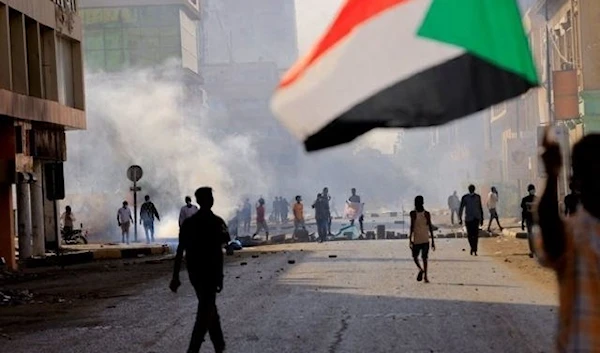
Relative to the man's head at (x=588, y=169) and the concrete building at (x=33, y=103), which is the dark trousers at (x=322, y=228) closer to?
the concrete building at (x=33, y=103)

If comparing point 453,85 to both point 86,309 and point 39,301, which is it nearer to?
point 86,309

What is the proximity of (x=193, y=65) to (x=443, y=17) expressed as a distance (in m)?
111

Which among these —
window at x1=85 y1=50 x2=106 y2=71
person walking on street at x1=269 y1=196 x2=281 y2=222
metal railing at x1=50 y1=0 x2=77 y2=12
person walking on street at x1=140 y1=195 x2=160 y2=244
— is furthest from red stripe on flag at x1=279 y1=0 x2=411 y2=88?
window at x1=85 y1=50 x2=106 y2=71

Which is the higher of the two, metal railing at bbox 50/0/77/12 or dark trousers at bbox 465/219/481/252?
metal railing at bbox 50/0/77/12

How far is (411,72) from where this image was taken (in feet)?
18.1

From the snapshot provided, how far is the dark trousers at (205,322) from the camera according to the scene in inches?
438

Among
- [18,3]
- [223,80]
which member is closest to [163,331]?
[18,3]

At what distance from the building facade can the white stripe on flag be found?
342ft

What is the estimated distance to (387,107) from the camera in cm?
557

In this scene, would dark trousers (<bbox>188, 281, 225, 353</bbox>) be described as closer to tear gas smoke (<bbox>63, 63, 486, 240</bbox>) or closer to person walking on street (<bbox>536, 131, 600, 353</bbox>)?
person walking on street (<bbox>536, 131, 600, 353</bbox>)

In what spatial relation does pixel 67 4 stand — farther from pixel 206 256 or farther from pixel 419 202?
pixel 206 256

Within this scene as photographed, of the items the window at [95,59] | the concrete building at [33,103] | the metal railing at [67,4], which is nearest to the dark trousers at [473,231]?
the concrete building at [33,103]

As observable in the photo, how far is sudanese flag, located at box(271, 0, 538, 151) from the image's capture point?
17.9 feet

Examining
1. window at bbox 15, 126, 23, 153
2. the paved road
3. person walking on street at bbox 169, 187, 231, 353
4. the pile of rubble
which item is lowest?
the pile of rubble
